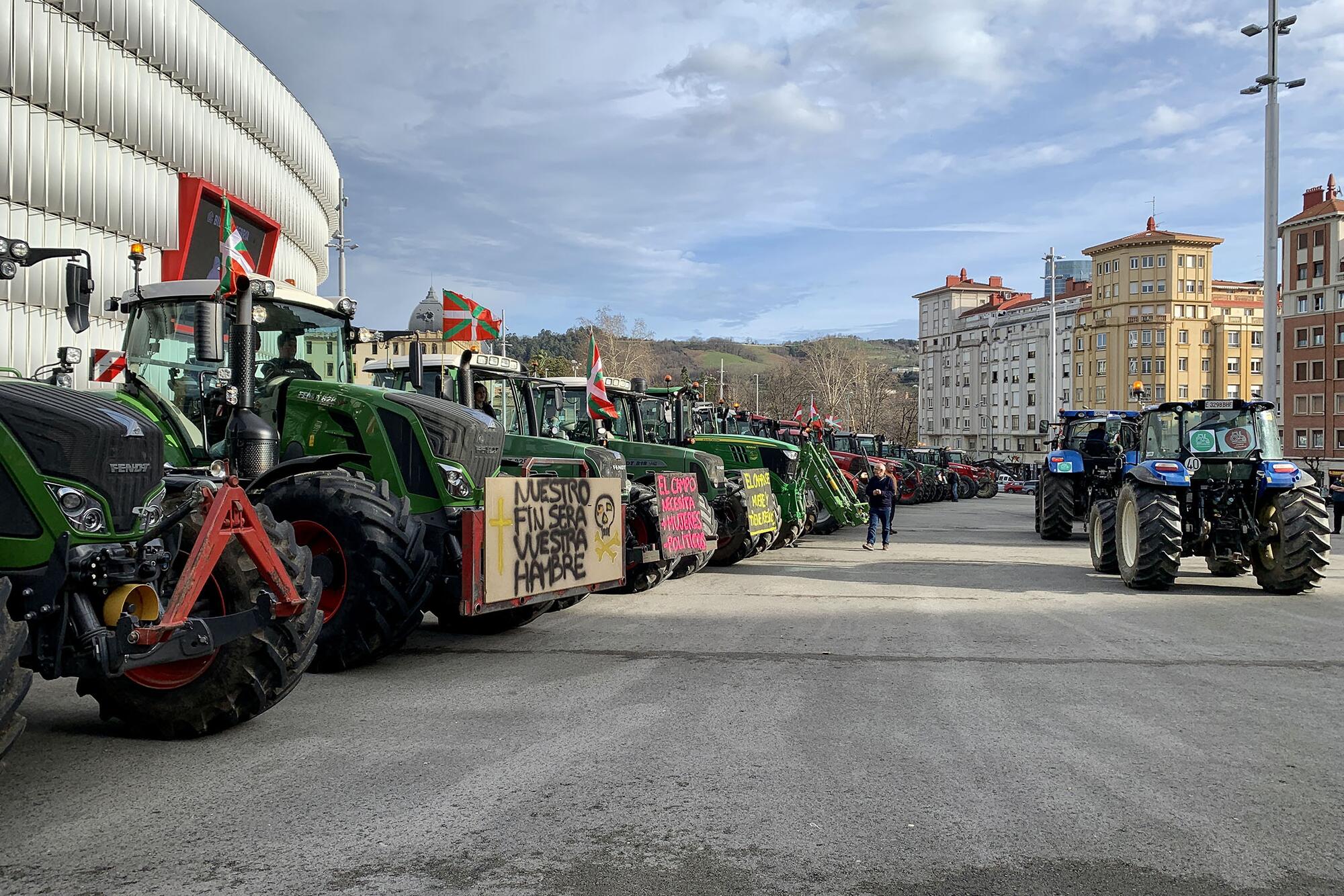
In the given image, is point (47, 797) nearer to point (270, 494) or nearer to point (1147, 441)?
point (270, 494)

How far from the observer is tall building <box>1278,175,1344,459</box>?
7344cm

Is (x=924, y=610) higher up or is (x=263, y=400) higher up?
(x=263, y=400)

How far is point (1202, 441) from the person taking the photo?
547 inches

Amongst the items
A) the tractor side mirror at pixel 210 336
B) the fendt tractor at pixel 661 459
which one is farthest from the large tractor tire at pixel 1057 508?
the tractor side mirror at pixel 210 336

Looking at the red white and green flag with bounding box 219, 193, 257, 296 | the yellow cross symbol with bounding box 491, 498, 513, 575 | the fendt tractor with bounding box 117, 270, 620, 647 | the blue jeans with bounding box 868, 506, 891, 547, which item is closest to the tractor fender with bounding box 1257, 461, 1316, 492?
the blue jeans with bounding box 868, 506, 891, 547

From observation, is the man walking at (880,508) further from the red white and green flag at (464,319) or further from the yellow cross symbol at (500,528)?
the yellow cross symbol at (500,528)

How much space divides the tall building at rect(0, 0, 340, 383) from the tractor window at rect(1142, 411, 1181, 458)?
53.7 ft

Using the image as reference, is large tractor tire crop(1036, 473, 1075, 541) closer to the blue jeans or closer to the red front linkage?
the blue jeans

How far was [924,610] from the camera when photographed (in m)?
11.1

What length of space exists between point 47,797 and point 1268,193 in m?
30.8

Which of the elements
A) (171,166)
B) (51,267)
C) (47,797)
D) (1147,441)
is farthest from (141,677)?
(171,166)

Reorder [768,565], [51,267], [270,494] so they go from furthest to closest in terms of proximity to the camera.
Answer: [51,267]
[768,565]
[270,494]

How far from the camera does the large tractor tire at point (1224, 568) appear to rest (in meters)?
13.7

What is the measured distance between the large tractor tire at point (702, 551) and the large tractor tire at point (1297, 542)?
6529mm
